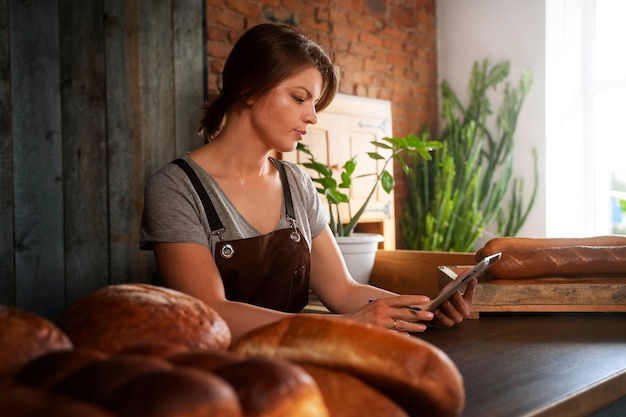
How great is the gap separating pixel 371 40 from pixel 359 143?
0.93 m

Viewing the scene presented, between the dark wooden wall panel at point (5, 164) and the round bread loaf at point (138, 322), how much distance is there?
2.15m

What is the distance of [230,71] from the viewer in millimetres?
1939

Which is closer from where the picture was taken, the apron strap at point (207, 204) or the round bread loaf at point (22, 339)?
the round bread loaf at point (22, 339)

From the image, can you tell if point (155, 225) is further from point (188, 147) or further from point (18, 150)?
point (188, 147)

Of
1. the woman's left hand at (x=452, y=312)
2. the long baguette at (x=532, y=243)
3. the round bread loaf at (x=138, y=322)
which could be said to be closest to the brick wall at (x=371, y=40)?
the long baguette at (x=532, y=243)

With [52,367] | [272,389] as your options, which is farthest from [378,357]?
[52,367]

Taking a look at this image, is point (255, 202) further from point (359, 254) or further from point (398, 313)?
point (359, 254)

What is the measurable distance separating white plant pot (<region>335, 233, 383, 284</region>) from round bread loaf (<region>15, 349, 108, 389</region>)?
109 inches

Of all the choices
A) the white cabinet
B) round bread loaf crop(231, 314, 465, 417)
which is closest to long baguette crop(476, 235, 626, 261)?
round bread loaf crop(231, 314, 465, 417)

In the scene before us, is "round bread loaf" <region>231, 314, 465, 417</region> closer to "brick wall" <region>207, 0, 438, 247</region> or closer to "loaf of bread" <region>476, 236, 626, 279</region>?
"loaf of bread" <region>476, 236, 626, 279</region>

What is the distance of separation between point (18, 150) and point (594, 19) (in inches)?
169

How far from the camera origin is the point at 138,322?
670 mm

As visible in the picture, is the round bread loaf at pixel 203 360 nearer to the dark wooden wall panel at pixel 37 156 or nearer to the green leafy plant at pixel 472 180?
the dark wooden wall panel at pixel 37 156

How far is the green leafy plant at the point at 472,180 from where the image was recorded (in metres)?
4.70
